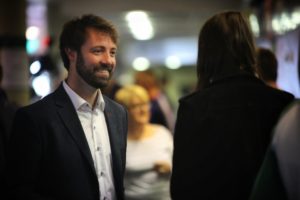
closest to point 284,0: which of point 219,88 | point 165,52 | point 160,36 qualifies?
point 219,88

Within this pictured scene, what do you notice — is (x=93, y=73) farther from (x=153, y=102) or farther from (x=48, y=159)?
(x=153, y=102)

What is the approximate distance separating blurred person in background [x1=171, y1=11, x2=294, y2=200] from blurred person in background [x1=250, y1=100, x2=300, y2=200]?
426 millimetres

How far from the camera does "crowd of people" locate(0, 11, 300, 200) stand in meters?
2.12

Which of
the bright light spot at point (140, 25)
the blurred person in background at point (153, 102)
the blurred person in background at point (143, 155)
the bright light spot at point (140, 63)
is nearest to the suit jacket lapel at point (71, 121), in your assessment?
the blurred person in background at point (143, 155)

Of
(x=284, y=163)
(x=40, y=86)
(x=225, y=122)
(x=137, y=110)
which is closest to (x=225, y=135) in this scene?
(x=225, y=122)

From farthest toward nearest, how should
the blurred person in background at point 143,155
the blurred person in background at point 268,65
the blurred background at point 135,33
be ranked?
the blurred background at point 135,33 < the blurred person in background at point 143,155 < the blurred person in background at point 268,65

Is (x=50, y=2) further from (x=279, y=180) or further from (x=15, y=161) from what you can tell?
(x=279, y=180)

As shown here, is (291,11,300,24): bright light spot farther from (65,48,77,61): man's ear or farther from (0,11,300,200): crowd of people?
(65,48,77,61): man's ear

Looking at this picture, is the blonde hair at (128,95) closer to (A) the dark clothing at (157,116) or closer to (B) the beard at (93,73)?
(A) the dark clothing at (157,116)

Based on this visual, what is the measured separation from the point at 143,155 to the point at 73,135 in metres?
1.37

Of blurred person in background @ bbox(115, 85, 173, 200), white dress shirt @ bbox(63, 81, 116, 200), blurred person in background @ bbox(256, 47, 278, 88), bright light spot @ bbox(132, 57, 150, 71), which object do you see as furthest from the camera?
bright light spot @ bbox(132, 57, 150, 71)

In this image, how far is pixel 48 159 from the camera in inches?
90.2

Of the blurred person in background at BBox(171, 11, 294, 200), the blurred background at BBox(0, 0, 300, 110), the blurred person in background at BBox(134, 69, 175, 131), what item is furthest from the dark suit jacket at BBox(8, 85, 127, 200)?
the blurred person in background at BBox(134, 69, 175, 131)

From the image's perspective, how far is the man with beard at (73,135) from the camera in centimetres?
228
